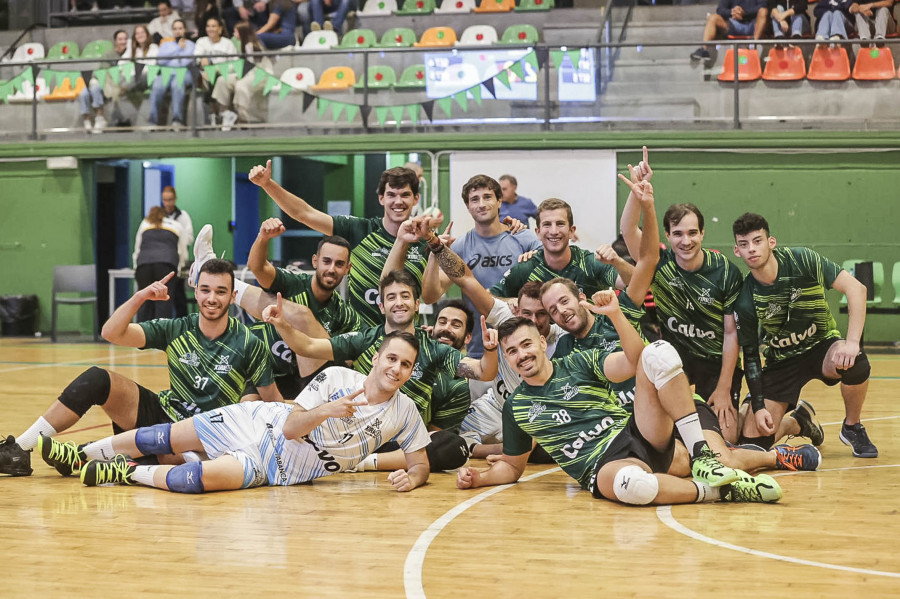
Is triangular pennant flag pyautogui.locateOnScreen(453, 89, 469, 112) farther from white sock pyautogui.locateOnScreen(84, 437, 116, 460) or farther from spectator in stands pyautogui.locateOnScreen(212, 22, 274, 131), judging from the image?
white sock pyautogui.locateOnScreen(84, 437, 116, 460)

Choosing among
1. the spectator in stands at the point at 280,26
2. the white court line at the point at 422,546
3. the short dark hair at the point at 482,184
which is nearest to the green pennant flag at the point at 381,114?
the spectator in stands at the point at 280,26

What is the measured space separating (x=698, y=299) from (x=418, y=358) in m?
1.78

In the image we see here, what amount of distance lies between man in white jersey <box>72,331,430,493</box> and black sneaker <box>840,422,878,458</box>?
273 cm

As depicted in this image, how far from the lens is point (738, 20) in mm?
14523

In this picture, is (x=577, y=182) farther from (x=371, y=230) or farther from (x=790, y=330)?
(x=790, y=330)

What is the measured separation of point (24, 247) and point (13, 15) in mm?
5795

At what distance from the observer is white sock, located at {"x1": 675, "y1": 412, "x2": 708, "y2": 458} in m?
4.96

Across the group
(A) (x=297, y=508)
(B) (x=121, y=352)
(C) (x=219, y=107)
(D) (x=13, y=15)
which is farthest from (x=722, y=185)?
(D) (x=13, y=15)

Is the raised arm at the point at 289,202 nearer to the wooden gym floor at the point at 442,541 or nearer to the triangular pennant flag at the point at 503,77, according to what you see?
the wooden gym floor at the point at 442,541

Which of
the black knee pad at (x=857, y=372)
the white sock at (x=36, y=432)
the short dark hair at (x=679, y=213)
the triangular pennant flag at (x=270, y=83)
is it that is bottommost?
the white sock at (x=36, y=432)

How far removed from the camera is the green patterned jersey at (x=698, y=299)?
6348 mm

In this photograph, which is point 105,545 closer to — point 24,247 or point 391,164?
point 391,164

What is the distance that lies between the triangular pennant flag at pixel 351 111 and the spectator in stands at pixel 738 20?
491cm

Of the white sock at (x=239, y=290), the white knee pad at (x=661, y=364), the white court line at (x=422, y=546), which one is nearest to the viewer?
the white court line at (x=422, y=546)
